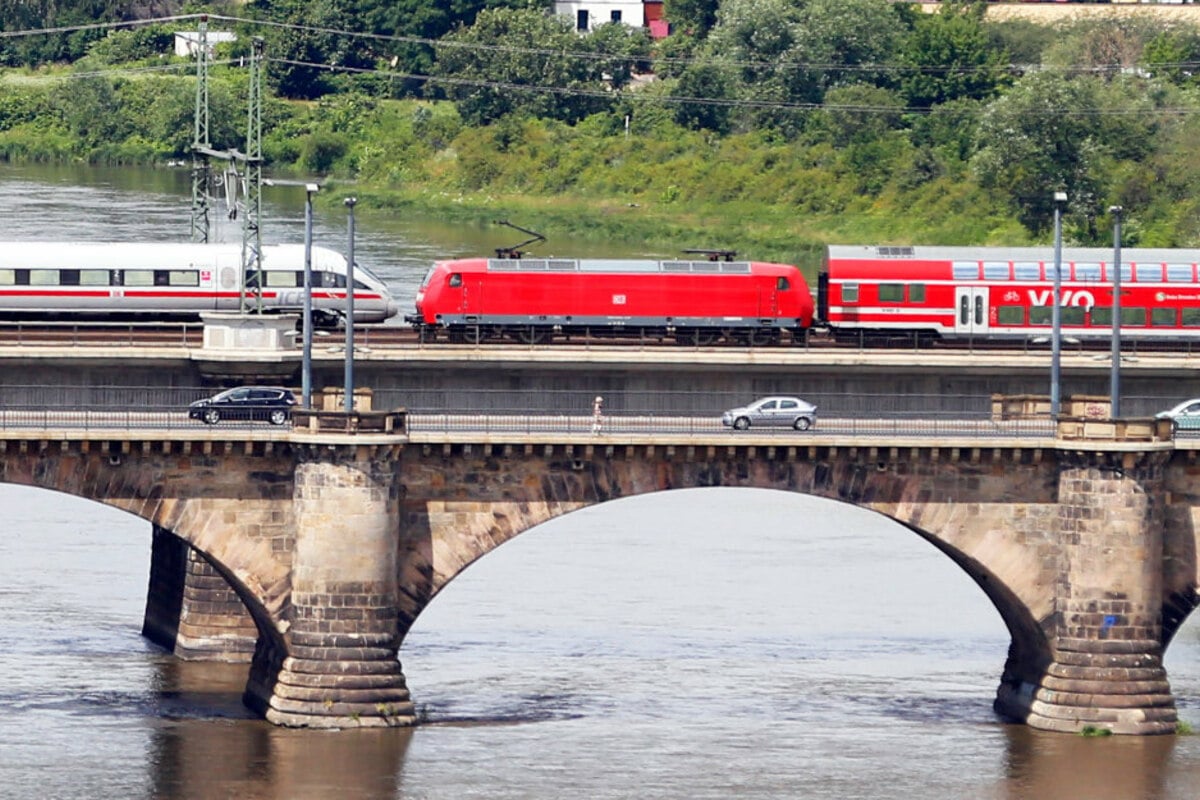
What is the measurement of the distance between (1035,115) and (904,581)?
5165 cm

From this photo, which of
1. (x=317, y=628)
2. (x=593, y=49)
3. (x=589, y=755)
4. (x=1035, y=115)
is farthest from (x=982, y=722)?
(x=593, y=49)

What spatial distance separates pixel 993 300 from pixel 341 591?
Result: 87.5 ft

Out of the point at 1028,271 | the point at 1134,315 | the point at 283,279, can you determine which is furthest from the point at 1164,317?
the point at 283,279

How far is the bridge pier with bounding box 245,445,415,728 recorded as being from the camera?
81.7m

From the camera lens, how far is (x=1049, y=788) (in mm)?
79812

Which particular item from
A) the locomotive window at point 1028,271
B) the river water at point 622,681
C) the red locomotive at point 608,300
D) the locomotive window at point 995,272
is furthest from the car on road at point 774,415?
the locomotive window at point 1028,271

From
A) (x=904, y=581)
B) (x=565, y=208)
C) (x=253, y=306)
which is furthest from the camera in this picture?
(x=565, y=208)

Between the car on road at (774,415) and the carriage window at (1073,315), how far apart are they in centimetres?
1203

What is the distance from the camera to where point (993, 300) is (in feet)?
324

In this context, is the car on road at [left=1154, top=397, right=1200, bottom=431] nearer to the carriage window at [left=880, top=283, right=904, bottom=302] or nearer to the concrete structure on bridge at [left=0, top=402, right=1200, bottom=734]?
the concrete structure on bridge at [left=0, top=402, right=1200, bottom=734]

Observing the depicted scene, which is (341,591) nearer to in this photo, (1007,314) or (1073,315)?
(1007,314)

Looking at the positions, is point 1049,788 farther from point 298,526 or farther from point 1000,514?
point 298,526

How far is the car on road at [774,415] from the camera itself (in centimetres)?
8725

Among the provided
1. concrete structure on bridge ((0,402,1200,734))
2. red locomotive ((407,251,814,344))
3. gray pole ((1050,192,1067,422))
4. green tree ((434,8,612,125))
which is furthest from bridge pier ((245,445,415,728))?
green tree ((434,8,612,125))
